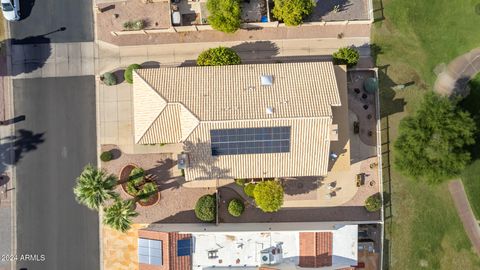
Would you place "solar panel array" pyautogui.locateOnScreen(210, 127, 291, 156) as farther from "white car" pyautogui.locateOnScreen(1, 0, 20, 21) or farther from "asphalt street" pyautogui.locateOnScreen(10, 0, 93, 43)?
"white car" pyautogui.locateOnScreen(1, 0, 20, 21)

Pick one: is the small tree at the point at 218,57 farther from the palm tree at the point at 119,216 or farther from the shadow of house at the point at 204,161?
the palm tree at the point at 119,216

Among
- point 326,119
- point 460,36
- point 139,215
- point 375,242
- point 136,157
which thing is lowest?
point 375,242

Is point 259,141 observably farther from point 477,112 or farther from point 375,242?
point 477,112

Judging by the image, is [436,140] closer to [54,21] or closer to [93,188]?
[93,188]

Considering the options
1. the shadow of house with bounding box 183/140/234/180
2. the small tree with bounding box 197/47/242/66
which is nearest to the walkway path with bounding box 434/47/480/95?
the small tree with bounding box 197/47/242/66

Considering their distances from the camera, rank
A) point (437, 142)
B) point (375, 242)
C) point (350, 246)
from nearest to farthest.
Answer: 1. point (437, 142)
2. point (350, 246)
3. point (375, 242)

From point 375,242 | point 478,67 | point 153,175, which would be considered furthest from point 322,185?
point 478,67
